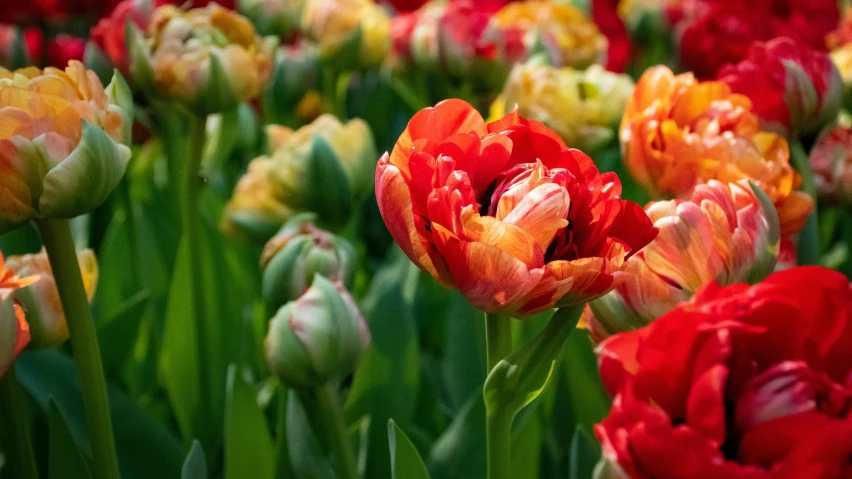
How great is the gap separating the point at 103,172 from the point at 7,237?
439mm

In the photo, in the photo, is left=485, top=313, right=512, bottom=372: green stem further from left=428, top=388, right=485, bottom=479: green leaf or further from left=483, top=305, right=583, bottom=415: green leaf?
left=428, top=388, right=485, bottom=479: green leaf

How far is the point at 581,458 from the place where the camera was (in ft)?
1.65

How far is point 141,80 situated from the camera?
67 centimetres

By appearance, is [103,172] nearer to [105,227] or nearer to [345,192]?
[345,192]

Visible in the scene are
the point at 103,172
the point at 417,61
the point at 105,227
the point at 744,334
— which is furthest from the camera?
the point at 417,61

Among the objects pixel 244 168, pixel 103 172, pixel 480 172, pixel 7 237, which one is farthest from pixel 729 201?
pixel 244 168

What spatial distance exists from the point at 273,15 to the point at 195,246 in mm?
523

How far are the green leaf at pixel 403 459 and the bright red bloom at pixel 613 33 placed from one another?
89 centimetres

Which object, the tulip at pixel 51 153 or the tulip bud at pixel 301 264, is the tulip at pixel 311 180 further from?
the tulip at pixel 51 153

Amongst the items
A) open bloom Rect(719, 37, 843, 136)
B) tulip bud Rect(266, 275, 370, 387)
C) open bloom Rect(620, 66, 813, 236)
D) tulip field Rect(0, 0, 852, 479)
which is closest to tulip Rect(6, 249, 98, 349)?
tulip field Rect(0, 0, 852, 479)

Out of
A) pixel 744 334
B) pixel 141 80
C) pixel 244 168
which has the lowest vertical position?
pixel 244 168

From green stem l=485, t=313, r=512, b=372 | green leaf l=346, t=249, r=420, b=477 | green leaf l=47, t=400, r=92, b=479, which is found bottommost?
green leaf l=346, t=249, r=420, b=477

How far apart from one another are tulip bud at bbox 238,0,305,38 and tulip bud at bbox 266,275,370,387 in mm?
670

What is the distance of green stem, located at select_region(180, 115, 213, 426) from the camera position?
0.65m
